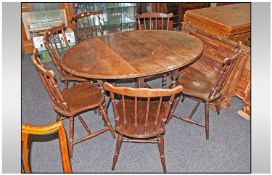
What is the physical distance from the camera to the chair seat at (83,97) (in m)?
2.04

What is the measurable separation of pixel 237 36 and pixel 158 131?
1.59 metres

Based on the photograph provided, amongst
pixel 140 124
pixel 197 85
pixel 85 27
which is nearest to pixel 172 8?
pixel 85 27

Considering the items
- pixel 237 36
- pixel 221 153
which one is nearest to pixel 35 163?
pixel 221 153

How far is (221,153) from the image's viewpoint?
2.16 meters

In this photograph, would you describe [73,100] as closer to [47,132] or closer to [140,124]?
[140,124]

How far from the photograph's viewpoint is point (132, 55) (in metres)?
2.14

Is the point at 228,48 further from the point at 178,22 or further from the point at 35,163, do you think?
the point at 178,22

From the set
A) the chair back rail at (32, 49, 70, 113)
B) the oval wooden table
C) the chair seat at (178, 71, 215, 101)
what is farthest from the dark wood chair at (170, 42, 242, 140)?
the chair back rail at (32, 49, 70, 113)

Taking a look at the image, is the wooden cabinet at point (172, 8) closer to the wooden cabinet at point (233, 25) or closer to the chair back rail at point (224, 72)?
the wooden cabinet at point (233, 25)

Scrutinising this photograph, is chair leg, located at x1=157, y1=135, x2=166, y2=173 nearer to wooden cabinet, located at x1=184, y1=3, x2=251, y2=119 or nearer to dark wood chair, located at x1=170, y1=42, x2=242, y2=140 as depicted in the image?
dark wood chair, located at x1=170, y1=42, x2=242, y2=140

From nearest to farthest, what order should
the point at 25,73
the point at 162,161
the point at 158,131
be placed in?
the point at 158,131, the point at 162,161, the point at 25,73

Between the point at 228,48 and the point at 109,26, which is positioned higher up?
the point at 109,26

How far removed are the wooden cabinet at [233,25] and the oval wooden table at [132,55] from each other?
0.49m

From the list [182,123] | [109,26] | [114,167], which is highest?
[109,26]
